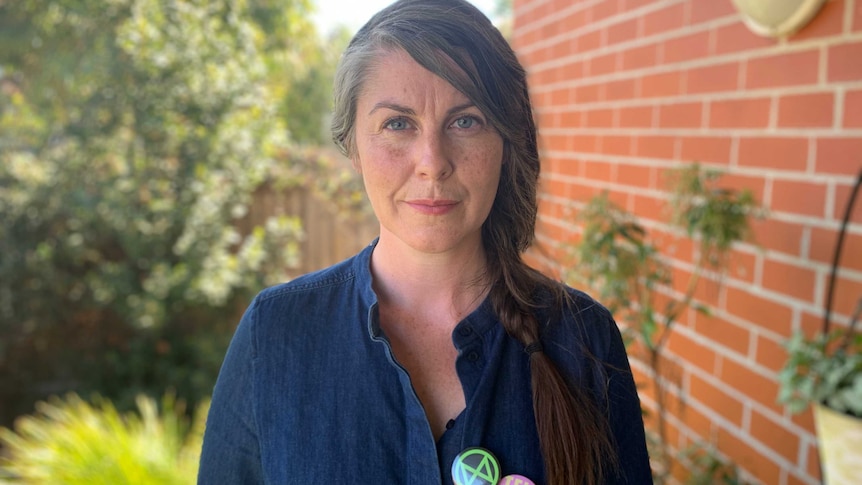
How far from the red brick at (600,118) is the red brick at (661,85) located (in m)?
0.27

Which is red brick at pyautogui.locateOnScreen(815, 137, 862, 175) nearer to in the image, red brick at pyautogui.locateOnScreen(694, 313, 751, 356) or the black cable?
the black cable

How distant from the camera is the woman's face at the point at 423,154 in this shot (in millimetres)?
1158

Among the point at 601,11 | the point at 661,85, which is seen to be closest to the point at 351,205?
the point at 601,11

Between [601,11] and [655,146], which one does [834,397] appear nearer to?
[655,146]

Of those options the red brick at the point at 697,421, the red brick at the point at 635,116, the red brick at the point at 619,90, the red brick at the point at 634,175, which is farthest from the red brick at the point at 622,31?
the red brick at the point at 697,421

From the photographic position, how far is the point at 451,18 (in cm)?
115

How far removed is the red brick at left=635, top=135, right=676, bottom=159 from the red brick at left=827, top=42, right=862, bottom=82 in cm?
72

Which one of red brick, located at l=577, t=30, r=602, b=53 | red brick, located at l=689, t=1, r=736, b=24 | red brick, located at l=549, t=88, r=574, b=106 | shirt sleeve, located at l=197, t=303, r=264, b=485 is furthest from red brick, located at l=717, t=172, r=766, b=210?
shirt sleeve, located at l=197, t=303, r=264, b=485

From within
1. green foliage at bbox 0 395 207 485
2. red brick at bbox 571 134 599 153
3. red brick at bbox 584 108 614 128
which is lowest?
green foliage at bbox 0 395 207 485

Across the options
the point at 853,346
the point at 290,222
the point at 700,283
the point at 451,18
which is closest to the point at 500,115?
the point at 451,18

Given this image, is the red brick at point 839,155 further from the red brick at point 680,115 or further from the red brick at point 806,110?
the red brick at point 680,115

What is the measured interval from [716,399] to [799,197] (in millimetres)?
721

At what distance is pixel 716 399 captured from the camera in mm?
2242

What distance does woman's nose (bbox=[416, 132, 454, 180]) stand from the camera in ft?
3.78
